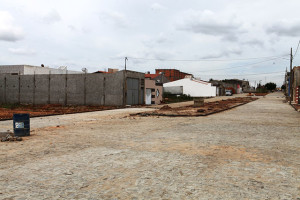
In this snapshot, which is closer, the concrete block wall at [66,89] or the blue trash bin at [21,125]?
the blue trash bin at [21,125]

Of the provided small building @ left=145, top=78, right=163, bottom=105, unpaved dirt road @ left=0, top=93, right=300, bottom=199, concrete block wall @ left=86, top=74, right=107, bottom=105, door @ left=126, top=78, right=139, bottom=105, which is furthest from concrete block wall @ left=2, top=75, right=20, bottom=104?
unpaved dirt road @ left=0, top=93, right=300, bottom=199

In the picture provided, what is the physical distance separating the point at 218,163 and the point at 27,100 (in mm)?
37399

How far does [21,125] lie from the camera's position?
9438 mm

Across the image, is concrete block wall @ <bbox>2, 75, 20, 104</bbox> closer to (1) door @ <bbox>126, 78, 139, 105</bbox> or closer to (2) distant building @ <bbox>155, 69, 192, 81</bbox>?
(1) door @ <bbox>126, 78, 139, 105</bbox>

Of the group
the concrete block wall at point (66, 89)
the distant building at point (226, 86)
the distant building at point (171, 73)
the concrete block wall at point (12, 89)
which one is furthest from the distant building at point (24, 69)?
the distant building at point (171, 73)

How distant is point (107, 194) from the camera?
410cm

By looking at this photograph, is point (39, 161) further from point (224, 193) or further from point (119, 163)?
point (224, 193)

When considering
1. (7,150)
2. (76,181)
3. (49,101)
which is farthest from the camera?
(49,101)

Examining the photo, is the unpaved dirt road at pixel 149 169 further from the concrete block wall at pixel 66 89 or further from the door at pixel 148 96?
the door at pixel 148 96

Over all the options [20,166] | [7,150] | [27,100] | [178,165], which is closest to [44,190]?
[20,166]

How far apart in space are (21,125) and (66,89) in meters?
26.3

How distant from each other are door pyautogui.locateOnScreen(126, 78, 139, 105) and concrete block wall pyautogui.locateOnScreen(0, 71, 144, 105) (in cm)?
66

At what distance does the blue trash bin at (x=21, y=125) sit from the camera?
9.38 metres

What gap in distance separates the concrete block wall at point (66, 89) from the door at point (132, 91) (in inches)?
26.0
